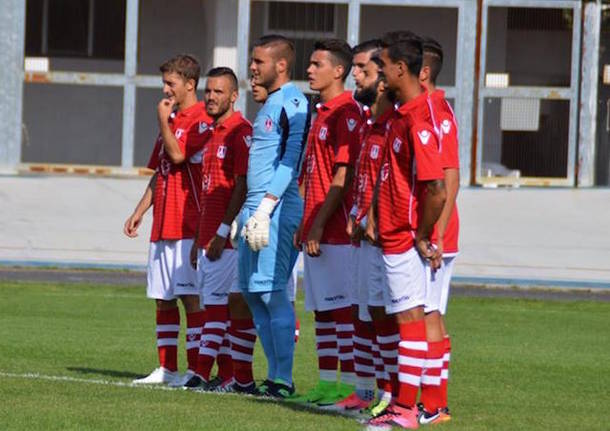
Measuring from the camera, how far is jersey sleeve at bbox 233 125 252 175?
1033 centimetres

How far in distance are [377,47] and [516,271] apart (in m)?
15.4

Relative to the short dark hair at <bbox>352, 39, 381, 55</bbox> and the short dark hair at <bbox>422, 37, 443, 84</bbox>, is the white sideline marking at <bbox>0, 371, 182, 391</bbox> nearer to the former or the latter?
the short dark hair at <bbox>352, 39, 381, 55</bbox>

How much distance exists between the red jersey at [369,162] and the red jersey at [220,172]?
1482 mm

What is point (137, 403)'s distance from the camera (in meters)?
9.18

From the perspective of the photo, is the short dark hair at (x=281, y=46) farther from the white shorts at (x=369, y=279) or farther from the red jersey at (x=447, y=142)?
the white shorts at (x=369, y=279)

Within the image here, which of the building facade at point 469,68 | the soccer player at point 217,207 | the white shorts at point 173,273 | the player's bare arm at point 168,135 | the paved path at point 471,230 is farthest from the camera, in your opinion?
the building facade at point 469,68

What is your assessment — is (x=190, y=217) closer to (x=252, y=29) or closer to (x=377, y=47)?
(x=377, y=47)

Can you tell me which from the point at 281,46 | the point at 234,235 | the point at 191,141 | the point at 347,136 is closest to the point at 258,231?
the point at 234,235

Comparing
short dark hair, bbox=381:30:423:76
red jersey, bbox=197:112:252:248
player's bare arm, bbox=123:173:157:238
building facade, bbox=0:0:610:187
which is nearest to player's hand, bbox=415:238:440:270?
short dark hair, bbox=381:30:423:76

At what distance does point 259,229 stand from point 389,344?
1.15 meters

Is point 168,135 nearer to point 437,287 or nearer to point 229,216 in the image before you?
point 229,216

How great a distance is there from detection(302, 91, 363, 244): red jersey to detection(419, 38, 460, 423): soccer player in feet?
2.19

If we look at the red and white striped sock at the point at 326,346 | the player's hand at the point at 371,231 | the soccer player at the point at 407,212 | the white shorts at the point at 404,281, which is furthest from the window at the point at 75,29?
the white shorts at the point at 404,281

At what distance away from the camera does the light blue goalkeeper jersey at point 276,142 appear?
32.1 ft
